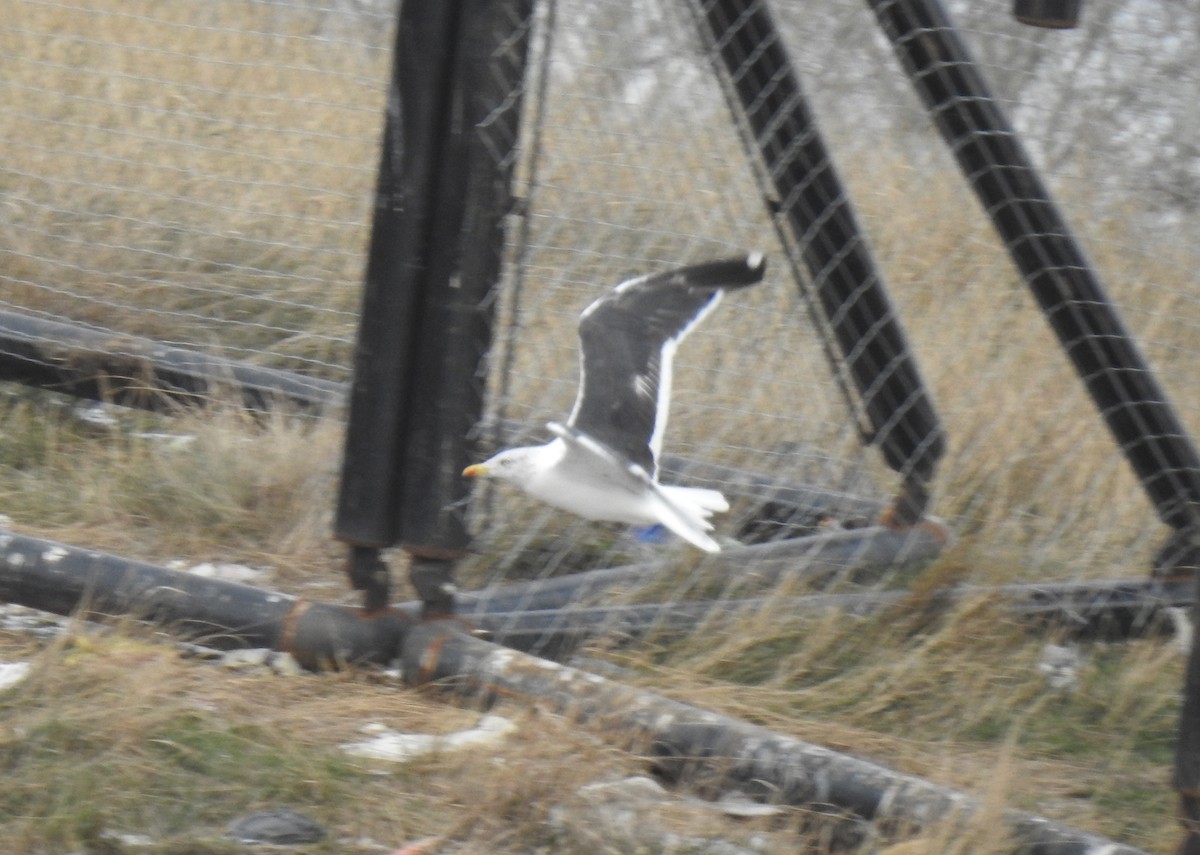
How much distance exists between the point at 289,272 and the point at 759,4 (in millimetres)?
1666

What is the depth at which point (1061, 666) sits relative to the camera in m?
2.87

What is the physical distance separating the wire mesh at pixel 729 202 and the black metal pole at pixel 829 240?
5 cm

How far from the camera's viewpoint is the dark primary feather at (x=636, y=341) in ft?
8.40

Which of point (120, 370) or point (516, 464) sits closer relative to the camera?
point (516, 464)

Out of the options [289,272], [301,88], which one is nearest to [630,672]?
[301,88]

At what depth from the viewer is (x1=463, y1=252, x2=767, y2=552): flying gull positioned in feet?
8.35

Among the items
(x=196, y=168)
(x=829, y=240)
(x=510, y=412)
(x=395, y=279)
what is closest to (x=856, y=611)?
(x=829, y=240)

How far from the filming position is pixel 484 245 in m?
2.42

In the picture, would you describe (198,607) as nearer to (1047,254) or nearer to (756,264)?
(756,264)

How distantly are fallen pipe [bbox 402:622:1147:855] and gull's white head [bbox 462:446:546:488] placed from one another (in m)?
0.27

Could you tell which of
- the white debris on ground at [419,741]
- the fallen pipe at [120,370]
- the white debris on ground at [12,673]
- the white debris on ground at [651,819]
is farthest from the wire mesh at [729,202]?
the white debris on ground at [12,673]

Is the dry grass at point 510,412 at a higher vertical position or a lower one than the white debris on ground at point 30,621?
higher

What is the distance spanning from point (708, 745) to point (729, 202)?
4.31ft

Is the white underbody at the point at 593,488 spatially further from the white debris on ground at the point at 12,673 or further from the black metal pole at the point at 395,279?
the white debris on ground at the point at 12,673
